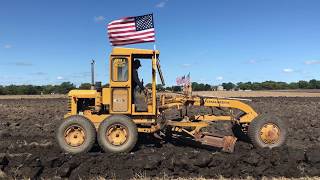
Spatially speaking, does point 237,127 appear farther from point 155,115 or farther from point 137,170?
point 137,170

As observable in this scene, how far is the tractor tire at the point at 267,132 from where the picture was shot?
12.9 meters

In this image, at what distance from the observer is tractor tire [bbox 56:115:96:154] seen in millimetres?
12672

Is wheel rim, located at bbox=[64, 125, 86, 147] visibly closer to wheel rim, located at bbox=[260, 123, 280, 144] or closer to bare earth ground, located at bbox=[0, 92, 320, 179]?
bare earth ground, located at bbox=[0, 92, 320, 179]

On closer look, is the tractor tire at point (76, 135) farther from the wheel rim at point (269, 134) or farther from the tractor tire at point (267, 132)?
the wheel rim at point (269, 134)

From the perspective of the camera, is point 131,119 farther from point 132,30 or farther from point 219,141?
point 132,30

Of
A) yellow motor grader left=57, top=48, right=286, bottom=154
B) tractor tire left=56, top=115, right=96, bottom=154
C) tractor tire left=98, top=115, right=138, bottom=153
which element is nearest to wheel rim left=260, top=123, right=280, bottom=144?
yellow motor grader left=57, top=48, right=286, bottom=154

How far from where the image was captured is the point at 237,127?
14219 mm

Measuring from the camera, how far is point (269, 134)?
42.5ft

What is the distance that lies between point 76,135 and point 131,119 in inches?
62.2

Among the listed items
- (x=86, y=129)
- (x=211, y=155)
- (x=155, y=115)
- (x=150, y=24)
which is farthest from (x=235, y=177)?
(x=150, y=24)

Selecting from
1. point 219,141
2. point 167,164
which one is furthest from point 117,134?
point 219,141

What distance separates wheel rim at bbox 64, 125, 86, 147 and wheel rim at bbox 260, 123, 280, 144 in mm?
4988

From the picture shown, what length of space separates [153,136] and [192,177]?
365 cm

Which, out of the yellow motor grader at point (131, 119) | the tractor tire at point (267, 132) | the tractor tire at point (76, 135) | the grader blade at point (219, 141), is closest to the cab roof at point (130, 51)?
the yellow motor grader at point (131, 119)
